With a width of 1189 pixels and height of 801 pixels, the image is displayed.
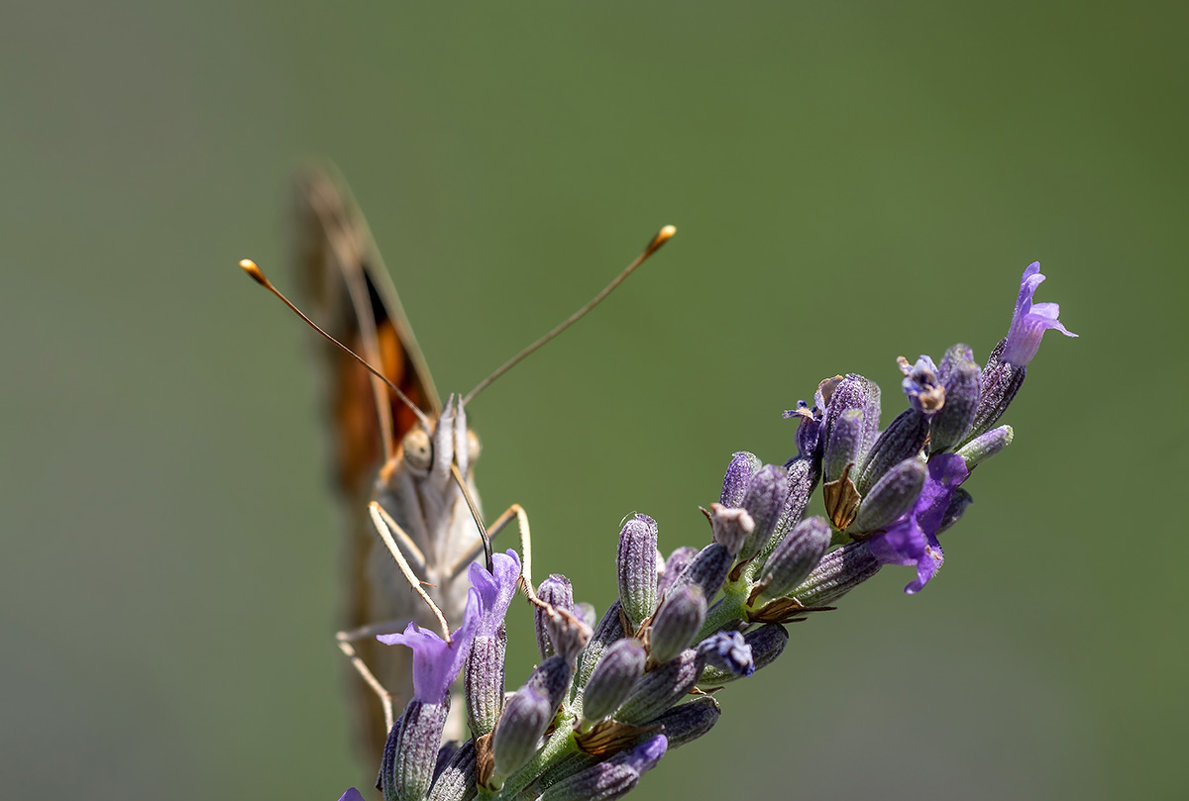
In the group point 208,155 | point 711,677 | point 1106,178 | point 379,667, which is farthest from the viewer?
point 208,155

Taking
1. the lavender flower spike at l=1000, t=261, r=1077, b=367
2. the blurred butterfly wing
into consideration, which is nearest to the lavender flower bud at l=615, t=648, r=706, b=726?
the lavender flower spike at l=1000, t=261, r=1077, b=367

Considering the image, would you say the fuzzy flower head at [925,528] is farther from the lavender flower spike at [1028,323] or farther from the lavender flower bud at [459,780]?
the lavender flower bud at [459,780]

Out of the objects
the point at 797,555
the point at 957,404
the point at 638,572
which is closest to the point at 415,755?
the point at 638,572

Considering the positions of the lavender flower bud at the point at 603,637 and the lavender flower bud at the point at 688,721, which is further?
the lavender flower bud at the point at 603,637

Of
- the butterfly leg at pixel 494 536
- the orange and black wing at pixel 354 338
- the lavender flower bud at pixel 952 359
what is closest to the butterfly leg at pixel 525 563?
the butterfly leg at pixel 494 536

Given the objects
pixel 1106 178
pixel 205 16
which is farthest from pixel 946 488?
pixel 205 16

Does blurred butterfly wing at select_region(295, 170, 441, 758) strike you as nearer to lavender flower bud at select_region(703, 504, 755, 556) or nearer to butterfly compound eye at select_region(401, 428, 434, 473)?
butterfly compound eye at select_region(401, 428, 434, 473)

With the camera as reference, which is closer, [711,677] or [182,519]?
[711,677]

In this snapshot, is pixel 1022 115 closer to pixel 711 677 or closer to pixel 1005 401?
pixel 1005 401
